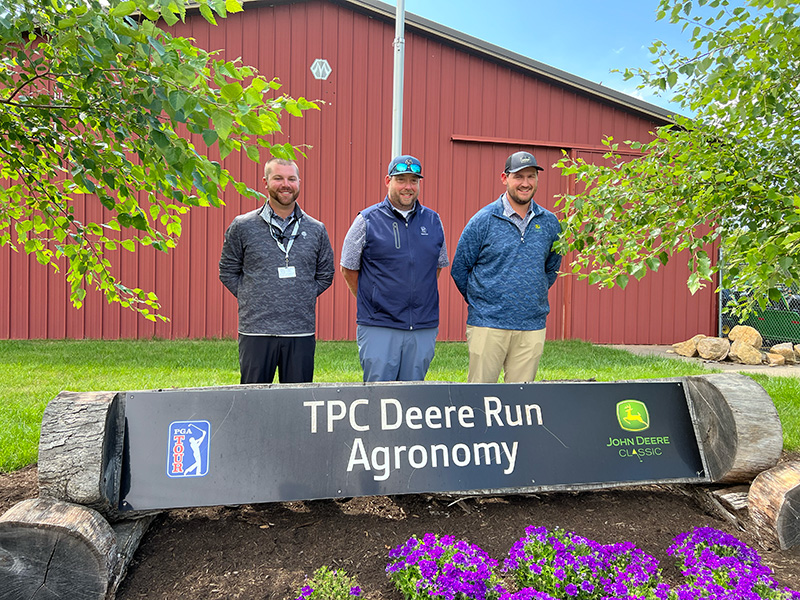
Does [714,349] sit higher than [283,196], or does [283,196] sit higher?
[283,196]

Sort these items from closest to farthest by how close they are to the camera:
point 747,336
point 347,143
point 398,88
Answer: point 398,88
point 747,336
point 347,143

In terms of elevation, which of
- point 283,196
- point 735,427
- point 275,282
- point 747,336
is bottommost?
point 747,336

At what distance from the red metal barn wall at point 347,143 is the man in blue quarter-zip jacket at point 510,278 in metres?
5.88

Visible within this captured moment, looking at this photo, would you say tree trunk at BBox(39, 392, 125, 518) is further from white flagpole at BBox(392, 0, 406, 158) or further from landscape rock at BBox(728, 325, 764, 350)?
landscape rock at BBox(728, 325, 764, 350)

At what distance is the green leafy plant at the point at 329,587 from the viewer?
191 centimetres

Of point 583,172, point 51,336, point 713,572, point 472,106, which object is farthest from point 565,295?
point 51,336

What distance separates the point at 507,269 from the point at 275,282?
136 centimetres

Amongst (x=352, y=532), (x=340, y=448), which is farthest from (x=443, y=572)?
(x=340, y=448)

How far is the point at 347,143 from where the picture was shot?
30.0 ft

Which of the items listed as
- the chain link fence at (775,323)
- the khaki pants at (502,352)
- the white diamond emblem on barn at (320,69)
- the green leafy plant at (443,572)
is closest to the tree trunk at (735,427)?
the khaki pants at (502,352)

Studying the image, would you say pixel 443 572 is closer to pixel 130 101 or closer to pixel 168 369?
pixel 130 101

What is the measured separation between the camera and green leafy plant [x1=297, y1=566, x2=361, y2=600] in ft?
6.27

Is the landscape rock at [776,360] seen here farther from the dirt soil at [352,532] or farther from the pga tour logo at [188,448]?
the pga tour logo at [188,448]

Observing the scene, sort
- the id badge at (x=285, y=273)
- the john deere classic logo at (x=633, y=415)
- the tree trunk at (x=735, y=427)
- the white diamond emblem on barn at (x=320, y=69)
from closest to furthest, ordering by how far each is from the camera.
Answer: the tree trunk at (x=735, y=427)
the john deere classic logo at (x=633, y=415)
the id badge at (x=285, y=273)
the white diamond emblem on barn at (x=320, y=69)
